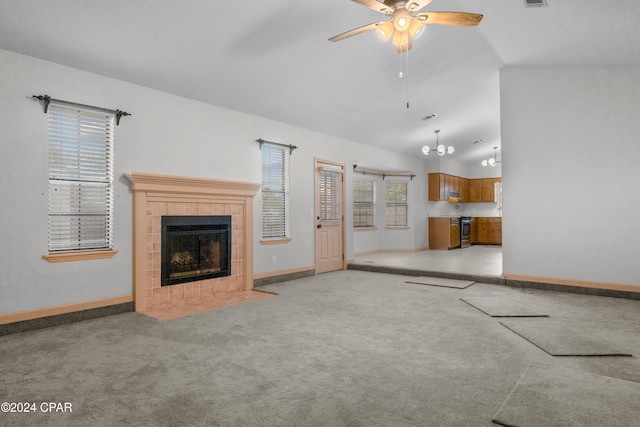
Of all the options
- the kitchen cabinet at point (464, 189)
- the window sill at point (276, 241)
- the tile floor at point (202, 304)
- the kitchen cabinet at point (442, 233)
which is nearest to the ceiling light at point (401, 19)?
the tile floor at point (202, 304)

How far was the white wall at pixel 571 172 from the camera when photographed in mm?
4852

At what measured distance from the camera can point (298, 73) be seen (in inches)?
195

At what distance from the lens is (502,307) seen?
171 inches

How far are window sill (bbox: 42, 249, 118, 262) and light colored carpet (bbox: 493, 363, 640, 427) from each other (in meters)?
3.99

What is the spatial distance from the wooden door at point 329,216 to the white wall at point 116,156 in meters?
0.97

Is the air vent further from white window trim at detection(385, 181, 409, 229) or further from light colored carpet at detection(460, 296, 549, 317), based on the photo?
white window trim at detection(385, 181, 409, 229)

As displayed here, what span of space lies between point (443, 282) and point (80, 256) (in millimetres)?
5056

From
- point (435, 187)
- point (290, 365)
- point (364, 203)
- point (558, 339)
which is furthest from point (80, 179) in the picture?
point (435, 187)

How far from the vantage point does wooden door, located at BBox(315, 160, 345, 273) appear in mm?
6898

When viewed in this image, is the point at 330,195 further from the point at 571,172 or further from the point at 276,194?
the point at 571,172

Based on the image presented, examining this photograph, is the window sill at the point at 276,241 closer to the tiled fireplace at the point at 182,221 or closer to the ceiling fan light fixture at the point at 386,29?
the tiled fireplace at the point at 182,221

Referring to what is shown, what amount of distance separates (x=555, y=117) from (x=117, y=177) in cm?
589

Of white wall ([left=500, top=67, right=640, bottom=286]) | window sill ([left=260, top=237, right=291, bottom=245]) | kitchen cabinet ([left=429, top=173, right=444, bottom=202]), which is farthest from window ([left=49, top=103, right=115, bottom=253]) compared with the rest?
kitchen cabinet ([left=429, top=173, right=444, bottom=202])

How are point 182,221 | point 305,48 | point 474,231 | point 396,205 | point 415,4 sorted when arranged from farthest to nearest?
1. point 474,231
2. point 396,205
3. point 182,221
4. point 305,48
5. point 415,4
